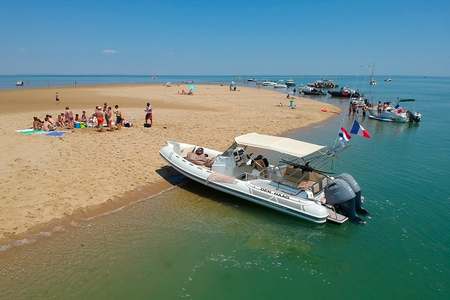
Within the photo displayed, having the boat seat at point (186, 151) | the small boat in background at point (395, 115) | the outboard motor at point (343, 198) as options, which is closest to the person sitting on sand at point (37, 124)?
the boat seat at point (186, 151)

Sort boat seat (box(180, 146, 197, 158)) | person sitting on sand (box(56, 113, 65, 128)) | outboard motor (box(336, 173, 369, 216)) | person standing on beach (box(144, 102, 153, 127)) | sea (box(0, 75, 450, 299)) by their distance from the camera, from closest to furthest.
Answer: sea (box(0, 75, 450, 299)) < outboard motor (box(336, 173, 369, 216)) < boat seat (box(180, 146, 197, 158)) < person sitting on sand (box(56, 113, 65, 128)) < person standing on beach (box(144, 102, 153, 127))

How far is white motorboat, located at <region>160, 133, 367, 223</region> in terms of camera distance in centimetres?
1152

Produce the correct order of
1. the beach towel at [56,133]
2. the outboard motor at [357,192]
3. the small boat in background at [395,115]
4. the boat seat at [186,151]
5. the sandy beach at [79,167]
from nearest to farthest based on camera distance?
the sandy beach at [79,167] → the outboard motor at [357,192] → the boat seat at [186,151] → the beach towel at [56,133] → the small boat in background at [395,115]

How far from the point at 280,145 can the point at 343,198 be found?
279cm

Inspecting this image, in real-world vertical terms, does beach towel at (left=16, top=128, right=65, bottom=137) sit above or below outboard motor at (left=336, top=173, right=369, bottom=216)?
above

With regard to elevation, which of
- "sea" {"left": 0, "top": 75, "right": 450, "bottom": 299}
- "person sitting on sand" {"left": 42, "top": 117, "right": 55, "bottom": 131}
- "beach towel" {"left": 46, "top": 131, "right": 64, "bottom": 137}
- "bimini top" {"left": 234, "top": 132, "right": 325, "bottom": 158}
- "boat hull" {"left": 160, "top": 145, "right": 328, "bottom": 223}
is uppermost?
"bimini top" {"left": 234, "top": 132, "right": 325, "bottom": 158}

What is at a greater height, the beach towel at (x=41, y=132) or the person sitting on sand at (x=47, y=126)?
the person sitting on sand at (x=47, y=126)

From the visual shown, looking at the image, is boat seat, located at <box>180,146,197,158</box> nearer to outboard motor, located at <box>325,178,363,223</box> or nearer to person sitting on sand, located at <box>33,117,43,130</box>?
outboard motor, located at <box>325,178,363,223</box>

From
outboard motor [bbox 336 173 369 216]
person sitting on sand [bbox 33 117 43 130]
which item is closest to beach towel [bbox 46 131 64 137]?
person sitting on sand [bbox 33 117 43 130]

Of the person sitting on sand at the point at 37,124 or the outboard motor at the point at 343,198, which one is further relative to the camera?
the person sitting on sand at the point at 37,124

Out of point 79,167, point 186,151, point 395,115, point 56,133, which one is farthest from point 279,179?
point 395,115

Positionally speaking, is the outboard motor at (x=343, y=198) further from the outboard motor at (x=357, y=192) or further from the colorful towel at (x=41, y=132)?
the colorful towel at (x=41, y=132)

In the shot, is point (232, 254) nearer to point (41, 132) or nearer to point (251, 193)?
point (251, 193)

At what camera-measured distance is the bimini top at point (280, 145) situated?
12.0 meters
